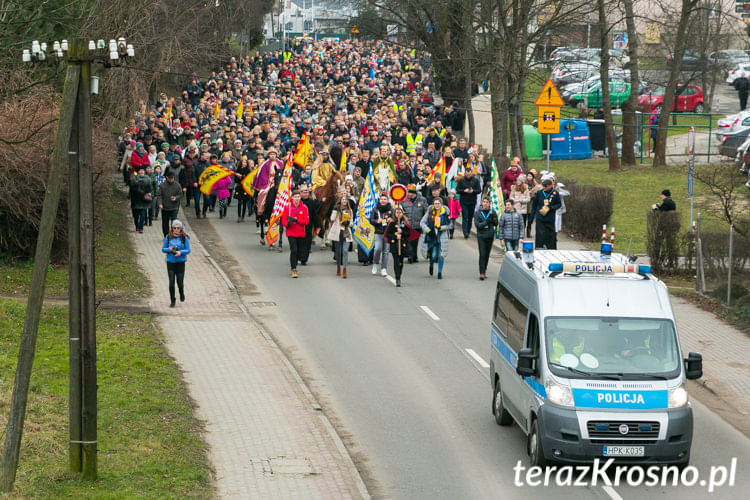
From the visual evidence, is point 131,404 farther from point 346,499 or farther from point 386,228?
point 386,228

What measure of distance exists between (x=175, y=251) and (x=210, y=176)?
985 cm

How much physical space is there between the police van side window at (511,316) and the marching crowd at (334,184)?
7.44 m

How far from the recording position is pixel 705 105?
5716 cm

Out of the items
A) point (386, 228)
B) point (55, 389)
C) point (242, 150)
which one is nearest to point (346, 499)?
point (55, 389)

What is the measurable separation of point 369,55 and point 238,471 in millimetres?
68964

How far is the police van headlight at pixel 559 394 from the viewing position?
1200cm

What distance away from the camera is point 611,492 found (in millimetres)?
11859

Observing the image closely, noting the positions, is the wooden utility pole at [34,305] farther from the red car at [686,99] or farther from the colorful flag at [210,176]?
the red car at [686,99]

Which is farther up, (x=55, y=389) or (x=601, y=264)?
(x=601, y=264)

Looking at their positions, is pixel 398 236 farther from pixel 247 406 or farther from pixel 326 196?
pixel 247 406

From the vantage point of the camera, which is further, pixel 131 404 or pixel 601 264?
pixel 131 404

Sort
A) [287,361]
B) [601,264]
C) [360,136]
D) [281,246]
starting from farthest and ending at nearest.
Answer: [360,136] < [281,246] < [287,361] < [601,264]

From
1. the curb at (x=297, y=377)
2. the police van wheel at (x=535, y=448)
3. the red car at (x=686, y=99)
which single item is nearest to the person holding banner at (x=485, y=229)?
the curb at (x=297, y=377)

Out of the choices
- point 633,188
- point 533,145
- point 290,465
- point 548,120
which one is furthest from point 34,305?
point 533,145
